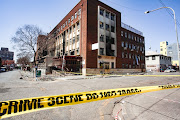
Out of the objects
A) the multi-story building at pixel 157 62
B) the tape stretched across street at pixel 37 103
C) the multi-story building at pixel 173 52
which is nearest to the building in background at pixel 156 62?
the multi-story building at pixel 157 62

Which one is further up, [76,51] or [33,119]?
[76,51]

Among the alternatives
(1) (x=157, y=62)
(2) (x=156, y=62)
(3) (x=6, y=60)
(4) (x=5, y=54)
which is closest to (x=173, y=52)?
(2) (x=156, y=62)

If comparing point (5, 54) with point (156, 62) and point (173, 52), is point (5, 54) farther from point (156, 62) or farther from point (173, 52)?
point (173, 52)

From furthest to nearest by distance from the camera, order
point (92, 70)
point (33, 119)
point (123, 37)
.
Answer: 1. point (123, 37)
2. point (92, 70)
3. point (33, 119)

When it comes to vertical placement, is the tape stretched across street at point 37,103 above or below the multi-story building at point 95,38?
below

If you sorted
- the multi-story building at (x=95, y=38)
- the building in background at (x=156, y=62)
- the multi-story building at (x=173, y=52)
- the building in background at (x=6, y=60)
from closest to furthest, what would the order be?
the multi-story building at (x=95, y=38)
the building in background at (x=156, y=62)
the multi-story building at (x=173, y=52)
the building in background at (x=6, y=60)

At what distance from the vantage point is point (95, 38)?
24172 millimetres

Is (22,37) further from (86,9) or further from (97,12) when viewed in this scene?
(97,12)

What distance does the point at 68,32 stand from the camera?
30.6 meters

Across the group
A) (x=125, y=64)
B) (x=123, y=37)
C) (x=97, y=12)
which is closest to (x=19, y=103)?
(x=97, y=12)

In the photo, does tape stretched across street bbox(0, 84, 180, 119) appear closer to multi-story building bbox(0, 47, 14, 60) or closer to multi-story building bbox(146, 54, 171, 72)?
multi-story building bbox(146, 54, 171, 72)

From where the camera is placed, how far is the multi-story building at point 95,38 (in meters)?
23.0

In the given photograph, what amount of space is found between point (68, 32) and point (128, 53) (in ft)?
69.5

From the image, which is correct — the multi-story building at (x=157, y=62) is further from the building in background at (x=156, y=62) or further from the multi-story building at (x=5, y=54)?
the multi-story building at (x=5, y=54)
